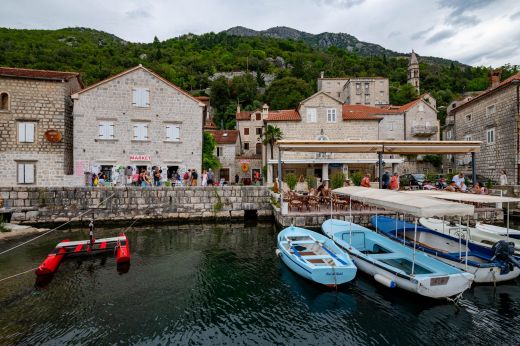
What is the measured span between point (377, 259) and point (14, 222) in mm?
20805

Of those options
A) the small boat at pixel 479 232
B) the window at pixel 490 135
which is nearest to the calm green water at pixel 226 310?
the small boat at pixel 479 232

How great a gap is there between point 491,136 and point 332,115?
14.3 metres

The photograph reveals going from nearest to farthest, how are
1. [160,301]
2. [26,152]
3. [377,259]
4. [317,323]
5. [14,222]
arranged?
[317,323]
[160,301]
[377,259]
[14,222]
[26,152]

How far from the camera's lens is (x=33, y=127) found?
21.5 meters

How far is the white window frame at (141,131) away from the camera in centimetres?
2341

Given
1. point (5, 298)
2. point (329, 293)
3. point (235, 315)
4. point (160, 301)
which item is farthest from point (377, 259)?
point (5, 298)

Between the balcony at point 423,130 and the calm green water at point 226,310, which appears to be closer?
the calm green water at point 226,310

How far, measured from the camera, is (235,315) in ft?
24.9

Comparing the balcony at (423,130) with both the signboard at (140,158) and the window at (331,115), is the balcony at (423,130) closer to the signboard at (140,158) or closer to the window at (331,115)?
the window at (331,115)

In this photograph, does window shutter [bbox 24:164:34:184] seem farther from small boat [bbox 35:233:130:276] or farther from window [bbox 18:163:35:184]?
small boat [bbox 35:233:130:276]

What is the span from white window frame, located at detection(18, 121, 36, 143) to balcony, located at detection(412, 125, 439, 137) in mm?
41665

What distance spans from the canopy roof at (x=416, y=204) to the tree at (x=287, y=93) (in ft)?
182

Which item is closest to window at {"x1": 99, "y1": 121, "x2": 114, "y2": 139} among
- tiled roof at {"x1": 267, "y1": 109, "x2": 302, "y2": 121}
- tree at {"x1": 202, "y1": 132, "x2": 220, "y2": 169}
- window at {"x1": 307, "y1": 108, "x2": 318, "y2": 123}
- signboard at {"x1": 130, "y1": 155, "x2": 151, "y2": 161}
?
signboard at {"x1": 130, "y1": 155, "x2": 151, "y2": 161}

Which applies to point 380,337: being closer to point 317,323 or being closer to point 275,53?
point 317,323
